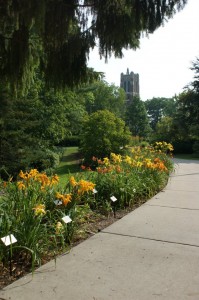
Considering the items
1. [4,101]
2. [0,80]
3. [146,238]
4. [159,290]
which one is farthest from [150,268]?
[4,101]

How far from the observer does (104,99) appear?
213ft

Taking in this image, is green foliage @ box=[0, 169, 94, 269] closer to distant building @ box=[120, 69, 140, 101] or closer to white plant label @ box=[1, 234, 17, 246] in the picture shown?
white plant label @ box=[1, 234, 17, 246]

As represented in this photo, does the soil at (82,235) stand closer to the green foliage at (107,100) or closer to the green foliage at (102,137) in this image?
the green foliage at (102,137)

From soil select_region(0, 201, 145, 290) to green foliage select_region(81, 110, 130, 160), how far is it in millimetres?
11696

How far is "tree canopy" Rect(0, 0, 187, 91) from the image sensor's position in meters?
3.84

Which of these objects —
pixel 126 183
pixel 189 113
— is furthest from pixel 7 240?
pixel 189 113

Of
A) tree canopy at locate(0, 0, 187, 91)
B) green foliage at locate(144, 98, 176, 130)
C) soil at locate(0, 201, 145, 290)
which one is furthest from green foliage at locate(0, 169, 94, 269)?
green foliage at locate(144, 98, 176, 130)

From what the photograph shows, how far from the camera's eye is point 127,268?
11.2 ft

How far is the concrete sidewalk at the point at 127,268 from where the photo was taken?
287 centimetres

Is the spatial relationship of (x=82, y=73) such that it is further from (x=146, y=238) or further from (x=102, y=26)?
(x=146, y=238)

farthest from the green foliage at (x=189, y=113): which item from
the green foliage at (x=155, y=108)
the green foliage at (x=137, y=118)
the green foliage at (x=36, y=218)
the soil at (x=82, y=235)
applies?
the green foliage at (x=155, y=108)

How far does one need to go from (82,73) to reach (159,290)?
3131 mm

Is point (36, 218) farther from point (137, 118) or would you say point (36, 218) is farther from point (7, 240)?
point (137, 118)

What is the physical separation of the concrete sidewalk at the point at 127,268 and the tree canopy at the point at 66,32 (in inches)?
91.4
